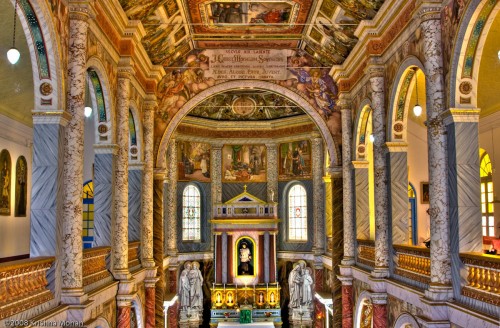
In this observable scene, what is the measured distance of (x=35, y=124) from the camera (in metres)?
11.2

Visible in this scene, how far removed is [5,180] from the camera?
1973 cm

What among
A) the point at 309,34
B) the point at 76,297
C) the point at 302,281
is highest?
the point at 309,34

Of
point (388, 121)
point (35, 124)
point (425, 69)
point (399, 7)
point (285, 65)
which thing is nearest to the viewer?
point (35, 124)

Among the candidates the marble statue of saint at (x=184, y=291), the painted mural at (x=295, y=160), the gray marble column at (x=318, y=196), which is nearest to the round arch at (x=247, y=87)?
the gray marble column at (x=318, y=196)

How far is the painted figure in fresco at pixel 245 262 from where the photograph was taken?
1252 inches

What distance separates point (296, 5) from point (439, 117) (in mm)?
8585

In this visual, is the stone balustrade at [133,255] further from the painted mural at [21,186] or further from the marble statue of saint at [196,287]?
the marble statue of saint at [196,287]

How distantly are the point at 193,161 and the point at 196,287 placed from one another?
22.3ft

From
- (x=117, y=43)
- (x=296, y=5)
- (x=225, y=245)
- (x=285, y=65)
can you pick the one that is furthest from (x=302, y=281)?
(x=117, y=43)

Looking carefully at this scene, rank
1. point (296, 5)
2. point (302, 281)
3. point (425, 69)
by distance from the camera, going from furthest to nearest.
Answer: point (302, 281), point (296, 5), point (425, 69)

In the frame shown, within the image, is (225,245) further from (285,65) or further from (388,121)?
(388,121)

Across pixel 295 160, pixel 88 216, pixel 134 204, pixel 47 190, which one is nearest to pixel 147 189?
pixel 134 204

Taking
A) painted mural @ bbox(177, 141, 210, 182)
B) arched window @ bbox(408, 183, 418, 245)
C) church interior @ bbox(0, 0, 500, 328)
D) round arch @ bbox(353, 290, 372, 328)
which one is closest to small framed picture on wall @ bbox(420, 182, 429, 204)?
church interior @ bbox(0, 0, 500, 328)

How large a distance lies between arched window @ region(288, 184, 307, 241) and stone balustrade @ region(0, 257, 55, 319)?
22708 mm
